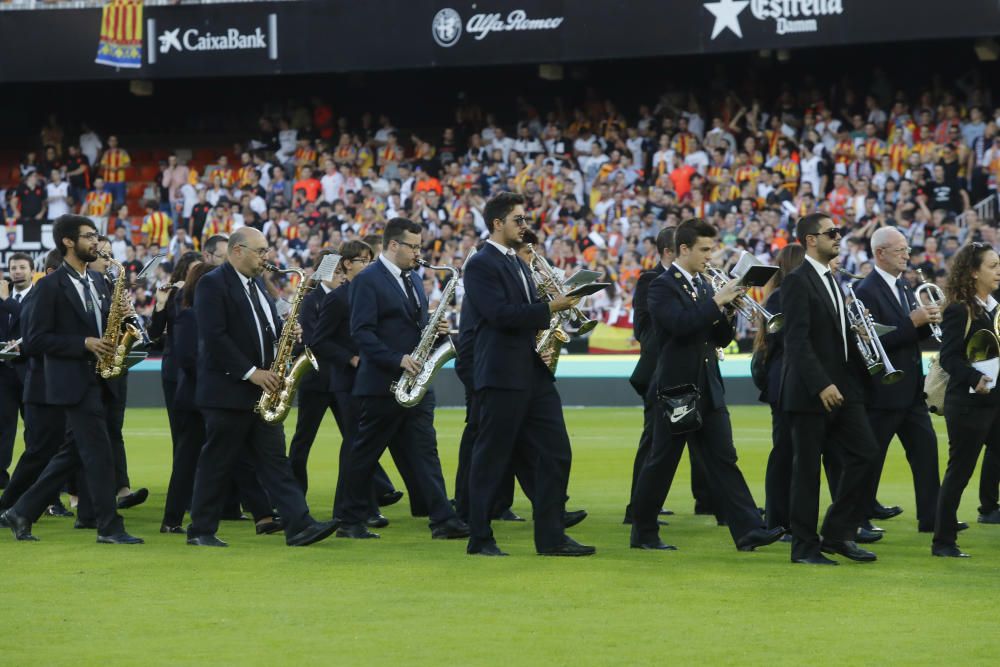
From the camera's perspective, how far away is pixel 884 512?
11789 millimetres

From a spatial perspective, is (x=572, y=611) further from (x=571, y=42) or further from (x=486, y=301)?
(x=571, y=42)

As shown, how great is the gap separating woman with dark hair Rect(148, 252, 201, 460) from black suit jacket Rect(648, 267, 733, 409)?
12.6ft

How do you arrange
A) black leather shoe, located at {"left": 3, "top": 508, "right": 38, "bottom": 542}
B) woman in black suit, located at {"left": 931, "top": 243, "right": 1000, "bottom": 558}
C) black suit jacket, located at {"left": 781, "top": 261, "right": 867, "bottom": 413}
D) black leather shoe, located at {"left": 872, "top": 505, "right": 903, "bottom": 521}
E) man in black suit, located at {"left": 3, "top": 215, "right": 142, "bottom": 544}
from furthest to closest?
black leather shoe, located at {"left": 872, "top": 505, "right": 903, "bottom": 521} < black leather shoe, located at {"left": 3, "top": 508, "right": 38, "bottom": 542} < man in black suit, located at {"left": 3, "top": 215, "right": 142, "bottom": 544} < woman in black suit, located at {"left": 931, "top": 243, "right": 1000, "bottom": 558} < black suit jacket, located at {"left": 781, "top": 261, "right": 867, "bottom": 413}

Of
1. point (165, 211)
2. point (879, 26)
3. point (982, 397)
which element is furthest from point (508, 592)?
point (165, 211)

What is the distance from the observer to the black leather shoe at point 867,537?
1038 cm

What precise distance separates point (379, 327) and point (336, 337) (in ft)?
2.50

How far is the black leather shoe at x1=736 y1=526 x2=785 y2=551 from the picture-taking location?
962 cm

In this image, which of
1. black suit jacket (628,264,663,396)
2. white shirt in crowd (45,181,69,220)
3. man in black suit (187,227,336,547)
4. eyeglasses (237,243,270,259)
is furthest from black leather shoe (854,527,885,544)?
white shirt in crowd (45,181,69,220)

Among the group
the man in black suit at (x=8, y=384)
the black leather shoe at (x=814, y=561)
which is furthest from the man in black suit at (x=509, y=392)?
the man in black suit at (x=8, y=384)

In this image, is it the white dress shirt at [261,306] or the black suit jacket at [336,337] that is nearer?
the white dress shirt at [261,306]

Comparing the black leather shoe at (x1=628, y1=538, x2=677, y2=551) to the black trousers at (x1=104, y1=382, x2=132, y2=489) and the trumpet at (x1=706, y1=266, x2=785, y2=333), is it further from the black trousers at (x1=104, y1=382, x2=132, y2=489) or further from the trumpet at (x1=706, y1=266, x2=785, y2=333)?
the black trousers at (x1=104, y1=382, x2=132, y2=489)

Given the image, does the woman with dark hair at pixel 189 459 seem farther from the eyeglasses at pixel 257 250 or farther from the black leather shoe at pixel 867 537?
the black leather shoe at pixel 867 537

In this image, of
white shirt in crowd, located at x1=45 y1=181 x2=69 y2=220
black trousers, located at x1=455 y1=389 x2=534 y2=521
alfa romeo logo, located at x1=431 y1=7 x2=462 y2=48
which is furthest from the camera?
white shirt in crowd, located at x1=45 y1=181 x2=69 y2=220

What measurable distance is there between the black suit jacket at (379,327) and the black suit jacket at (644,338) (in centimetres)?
158
